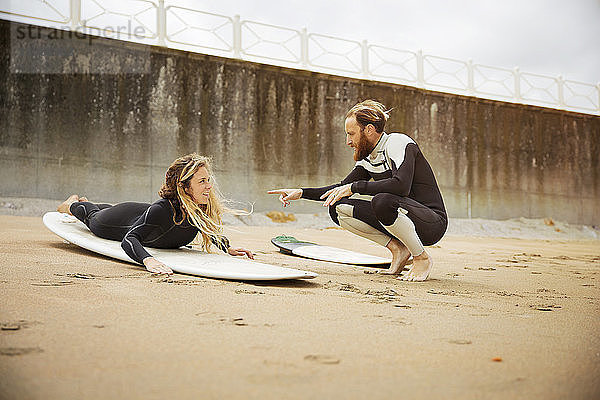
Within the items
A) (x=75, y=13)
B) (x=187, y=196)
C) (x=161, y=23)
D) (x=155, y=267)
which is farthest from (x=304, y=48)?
(x=155, y=267)

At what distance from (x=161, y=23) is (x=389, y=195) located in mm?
6092

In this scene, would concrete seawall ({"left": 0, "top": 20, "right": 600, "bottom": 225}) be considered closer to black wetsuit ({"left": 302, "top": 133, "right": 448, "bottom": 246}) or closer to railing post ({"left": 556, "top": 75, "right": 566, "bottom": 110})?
railing post ({"left": 556, "top": 75, "right": 566, "bottom": 110})

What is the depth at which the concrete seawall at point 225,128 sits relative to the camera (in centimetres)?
701

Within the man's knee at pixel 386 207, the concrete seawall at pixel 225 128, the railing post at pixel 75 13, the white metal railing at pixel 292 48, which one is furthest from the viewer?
the white metal railing at pixel 292 48

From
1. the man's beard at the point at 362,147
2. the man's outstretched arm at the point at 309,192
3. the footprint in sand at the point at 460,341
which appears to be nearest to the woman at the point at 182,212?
the man's outstretched arm at the point at 309,192

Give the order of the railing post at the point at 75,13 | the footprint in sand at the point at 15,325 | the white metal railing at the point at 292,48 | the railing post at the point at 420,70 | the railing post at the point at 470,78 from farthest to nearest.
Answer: the railing post at the point at 470,78, the railing post at the point at 420,70, the white metal railing at the point at 292,48, the railing post at the point at 75,13, the footprint in sand at the point at 15,325

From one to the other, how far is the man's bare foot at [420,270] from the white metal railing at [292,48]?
6.06 m

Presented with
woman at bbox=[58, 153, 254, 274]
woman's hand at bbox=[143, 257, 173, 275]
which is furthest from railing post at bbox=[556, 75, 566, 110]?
woman's hand at bbox=[143, 257, 173, 275]

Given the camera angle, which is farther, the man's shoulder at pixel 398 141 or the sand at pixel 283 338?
the man's shoulder at pixel 398 141

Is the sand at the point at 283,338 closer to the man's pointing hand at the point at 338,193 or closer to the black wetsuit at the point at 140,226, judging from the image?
the black wetsuit at the point at 140,226

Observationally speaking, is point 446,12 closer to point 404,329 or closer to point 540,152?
point 540,152

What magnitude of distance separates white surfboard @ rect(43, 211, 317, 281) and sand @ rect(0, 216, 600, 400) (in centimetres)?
6

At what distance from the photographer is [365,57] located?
9.23m

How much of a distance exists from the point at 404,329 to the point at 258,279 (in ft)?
3.24
